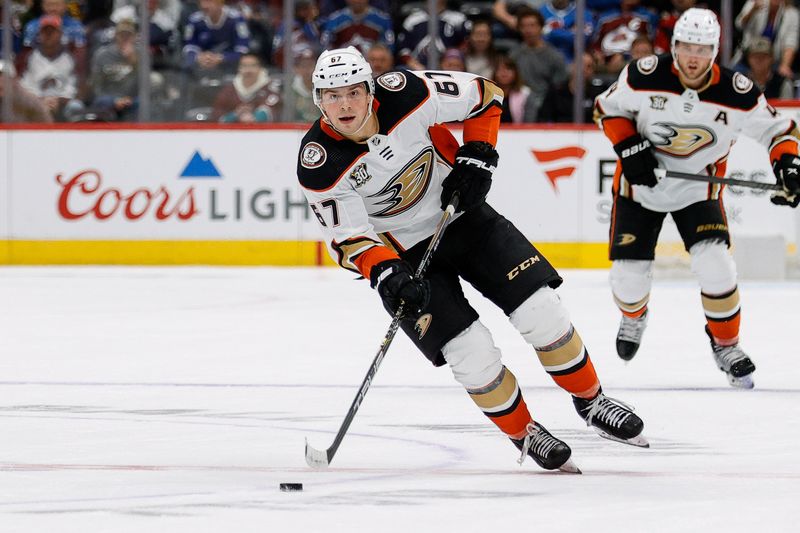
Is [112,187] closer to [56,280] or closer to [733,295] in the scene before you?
[56,280]

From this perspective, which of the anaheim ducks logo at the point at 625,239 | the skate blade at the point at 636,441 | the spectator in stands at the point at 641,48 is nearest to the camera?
the skate blade at the point at 636,441

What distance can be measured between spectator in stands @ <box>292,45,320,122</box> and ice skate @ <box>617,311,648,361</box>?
4.89m

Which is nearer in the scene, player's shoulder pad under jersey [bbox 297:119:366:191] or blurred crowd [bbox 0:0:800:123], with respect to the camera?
player's shoulder pad under jersey [bbox 297:119:366:191]

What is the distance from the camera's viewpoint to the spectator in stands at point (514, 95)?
10.2 metres

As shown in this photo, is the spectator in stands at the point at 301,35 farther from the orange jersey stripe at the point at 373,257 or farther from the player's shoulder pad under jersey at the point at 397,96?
the orange jersey stripe at the point at 373,257

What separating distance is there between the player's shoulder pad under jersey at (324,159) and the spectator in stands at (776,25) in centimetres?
665

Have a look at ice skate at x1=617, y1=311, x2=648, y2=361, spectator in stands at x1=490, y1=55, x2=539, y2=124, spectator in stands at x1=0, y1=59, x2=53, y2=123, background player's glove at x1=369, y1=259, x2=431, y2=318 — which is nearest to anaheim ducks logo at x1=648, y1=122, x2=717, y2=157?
ice skate at x1=617, y1=311, x2=648, y2=361

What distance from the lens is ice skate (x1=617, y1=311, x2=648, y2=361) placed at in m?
5.63

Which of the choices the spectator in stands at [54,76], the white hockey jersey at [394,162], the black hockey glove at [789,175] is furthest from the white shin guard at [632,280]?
the spectator in stands at [54,76]

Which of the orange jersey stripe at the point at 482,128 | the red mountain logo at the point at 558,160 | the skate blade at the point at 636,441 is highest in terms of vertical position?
the orange jersey stripe at the point at 482,128

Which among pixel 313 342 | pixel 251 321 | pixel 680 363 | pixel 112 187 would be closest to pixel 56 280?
pixel 112 187

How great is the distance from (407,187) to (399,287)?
0.39m

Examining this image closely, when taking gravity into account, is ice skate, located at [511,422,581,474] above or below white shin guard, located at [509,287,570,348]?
below

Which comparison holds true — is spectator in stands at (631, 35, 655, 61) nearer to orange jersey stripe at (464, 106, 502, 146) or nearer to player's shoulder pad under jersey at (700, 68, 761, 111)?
player's shoulder pad under jersey at (700, 68, 761, 111)
